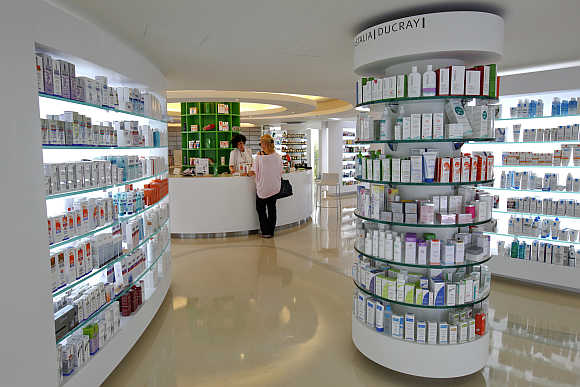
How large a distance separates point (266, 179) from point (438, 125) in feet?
14.8

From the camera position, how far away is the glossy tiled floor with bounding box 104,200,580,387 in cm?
300

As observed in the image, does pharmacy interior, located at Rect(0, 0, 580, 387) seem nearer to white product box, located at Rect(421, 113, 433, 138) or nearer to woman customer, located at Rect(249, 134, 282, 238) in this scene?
white product box, located at Rect(421, 113, 433, 138)

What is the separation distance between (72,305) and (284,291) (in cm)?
254

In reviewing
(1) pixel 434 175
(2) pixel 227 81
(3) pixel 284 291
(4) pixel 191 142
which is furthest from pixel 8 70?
(4) pixel 191 142

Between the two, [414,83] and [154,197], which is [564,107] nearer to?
[414,83]

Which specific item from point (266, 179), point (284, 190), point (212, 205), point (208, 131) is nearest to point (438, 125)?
point (266, 179)

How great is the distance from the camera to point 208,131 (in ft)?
31.6

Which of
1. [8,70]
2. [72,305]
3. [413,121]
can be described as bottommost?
[72,305]

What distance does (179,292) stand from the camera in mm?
4695

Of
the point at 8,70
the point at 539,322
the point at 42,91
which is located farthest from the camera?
the point at 539,322

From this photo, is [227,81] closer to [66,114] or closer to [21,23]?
[66,114]

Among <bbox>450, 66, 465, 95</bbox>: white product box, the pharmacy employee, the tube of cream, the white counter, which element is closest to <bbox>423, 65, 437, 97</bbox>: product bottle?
<bbox>450, 66, 465, 95</bbox>: white product box

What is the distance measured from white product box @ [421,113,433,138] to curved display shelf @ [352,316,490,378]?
1524mm

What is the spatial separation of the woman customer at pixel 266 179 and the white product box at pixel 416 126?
4.30 metres
